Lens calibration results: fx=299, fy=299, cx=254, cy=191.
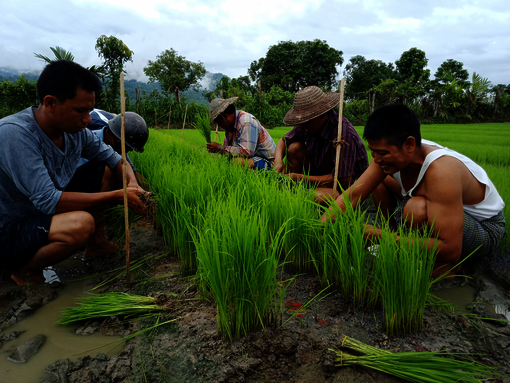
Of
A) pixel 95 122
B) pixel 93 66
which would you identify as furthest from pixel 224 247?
pixel 93 66

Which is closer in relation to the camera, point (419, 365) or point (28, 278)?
point (419, 365)

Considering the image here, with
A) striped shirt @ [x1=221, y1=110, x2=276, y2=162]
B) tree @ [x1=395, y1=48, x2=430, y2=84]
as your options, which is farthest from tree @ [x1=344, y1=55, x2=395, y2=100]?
striped shirt @ [x1=221, y1=110, x2=276, y2=162]

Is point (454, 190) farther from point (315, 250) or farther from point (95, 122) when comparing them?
point (95, 122)

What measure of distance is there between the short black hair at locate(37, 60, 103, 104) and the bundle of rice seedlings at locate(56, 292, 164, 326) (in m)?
1.21

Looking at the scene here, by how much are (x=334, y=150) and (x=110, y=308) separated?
2279 millimetres

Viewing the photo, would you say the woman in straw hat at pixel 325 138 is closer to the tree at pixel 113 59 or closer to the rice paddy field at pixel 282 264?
the rice paddy field at pixel 282 264

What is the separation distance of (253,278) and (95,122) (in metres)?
2.71

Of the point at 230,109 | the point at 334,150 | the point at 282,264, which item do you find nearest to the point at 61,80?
the point at 282,264

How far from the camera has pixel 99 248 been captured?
2.50 m

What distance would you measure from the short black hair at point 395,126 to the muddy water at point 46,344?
1837mm

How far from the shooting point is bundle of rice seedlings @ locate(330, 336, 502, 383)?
1154 mm

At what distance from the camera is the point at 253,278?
1.40 m

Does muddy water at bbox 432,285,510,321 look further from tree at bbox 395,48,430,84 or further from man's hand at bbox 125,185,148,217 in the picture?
tree at bbox 395,48,430,84

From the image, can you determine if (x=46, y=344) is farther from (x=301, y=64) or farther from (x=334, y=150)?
(x=301, y=64)
